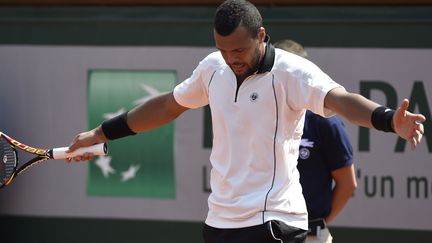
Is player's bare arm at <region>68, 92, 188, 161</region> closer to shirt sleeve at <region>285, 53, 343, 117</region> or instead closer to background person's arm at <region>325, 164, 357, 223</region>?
shirt sleeve at <region>285, 53, 343, 117</region>

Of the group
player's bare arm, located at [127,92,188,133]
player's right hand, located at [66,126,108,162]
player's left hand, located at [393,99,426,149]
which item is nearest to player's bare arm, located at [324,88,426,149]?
player's left hand, located at [393,99,426,149]

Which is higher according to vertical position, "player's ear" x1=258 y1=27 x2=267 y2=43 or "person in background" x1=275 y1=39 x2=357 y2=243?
"player's ear" x1=258 y1=27 x2=267 y2=43

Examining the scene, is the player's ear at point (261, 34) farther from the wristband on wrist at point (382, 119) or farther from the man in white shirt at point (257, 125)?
the wristband on wrist at point (382, 119)

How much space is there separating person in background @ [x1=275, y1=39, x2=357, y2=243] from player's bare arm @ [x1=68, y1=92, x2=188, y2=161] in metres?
0.74

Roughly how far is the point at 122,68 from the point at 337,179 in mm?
2606

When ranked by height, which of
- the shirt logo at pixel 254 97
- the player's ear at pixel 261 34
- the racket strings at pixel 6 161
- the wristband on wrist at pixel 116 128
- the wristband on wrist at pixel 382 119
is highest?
the player's ear at pixel 261 34

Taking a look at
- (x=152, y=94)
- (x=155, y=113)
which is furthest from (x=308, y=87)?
(x=152, y=94)

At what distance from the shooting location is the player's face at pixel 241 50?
377 cm

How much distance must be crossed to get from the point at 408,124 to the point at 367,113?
0.81ft

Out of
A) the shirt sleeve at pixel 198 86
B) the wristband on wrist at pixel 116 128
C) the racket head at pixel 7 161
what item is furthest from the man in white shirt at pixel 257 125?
the racket head at pixel 7 161

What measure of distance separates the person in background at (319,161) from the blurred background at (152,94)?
5.81 ft

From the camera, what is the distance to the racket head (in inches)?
191

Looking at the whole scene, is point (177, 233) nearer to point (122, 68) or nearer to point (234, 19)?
point (122, 68)

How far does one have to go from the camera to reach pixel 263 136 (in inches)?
150
